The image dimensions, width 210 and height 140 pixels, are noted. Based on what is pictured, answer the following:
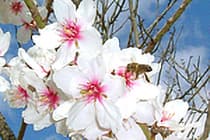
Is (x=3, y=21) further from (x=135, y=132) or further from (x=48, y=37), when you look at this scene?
(x=135, y=132)

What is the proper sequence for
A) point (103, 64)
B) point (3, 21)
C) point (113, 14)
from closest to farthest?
1. point (103, 64)
2. point (3, 21)
3. point (113, 14)

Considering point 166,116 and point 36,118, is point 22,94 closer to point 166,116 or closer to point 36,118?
point 36,118

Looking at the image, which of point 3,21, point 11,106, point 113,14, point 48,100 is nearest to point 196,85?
point 113,14

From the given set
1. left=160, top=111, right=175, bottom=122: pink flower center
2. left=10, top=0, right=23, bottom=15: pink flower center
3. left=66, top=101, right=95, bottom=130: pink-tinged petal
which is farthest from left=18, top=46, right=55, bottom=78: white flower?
left=10, top=0, right=23, bottom=15: pink flower center

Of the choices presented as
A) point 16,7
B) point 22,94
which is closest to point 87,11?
point 22,94

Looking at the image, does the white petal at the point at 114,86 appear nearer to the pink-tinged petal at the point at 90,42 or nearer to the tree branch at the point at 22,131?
the pink-tinged petal at the point at 90,42

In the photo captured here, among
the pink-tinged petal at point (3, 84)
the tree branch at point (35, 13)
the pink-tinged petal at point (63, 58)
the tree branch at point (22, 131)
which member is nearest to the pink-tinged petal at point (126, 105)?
the pink-tinged petal at point (63, 58)
